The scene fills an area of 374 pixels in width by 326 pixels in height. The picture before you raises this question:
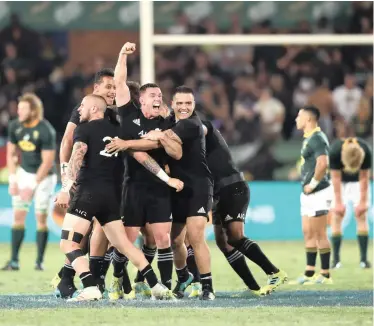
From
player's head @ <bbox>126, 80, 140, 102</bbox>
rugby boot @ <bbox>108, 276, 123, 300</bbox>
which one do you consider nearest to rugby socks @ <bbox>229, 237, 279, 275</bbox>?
rugby boot @ <bbox>108, 276, 123, 300</bbox>

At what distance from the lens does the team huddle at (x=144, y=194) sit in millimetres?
10344

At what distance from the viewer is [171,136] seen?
10602 millimetres

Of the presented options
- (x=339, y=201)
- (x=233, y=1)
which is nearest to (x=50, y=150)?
(x=339, y=201)

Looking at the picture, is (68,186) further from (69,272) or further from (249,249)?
(249,249)

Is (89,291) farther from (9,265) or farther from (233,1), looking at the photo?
(233,1)

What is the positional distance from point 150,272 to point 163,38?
22.9ft

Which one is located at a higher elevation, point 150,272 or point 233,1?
point 233,1

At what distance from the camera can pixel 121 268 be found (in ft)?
36.3

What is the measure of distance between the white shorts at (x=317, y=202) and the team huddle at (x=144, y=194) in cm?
182

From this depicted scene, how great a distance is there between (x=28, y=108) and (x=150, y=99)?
15.5ft

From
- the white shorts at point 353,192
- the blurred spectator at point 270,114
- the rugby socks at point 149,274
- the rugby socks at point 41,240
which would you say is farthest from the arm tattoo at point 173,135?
the blurred spectator at point 270,114

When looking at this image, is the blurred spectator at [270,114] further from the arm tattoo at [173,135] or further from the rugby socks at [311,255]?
the arm tattoo at [173,135]

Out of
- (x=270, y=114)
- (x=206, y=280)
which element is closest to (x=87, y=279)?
(x=206, y=280)

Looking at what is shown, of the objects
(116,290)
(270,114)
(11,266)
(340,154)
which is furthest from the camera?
(270,114)
